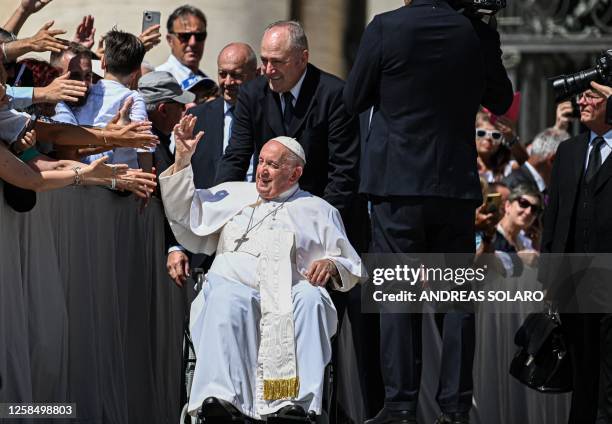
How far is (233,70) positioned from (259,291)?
7.84 feet

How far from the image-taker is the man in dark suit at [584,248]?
32.2ft

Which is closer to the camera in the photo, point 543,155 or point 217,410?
point 217,410

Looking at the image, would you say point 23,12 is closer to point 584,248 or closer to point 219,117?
point 219,117

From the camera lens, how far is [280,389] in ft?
28.2

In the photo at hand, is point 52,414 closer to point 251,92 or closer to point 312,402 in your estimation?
point 312,402

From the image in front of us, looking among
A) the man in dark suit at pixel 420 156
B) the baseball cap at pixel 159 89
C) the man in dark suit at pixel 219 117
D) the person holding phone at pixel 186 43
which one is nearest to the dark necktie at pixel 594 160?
the man in dark suit at pixel 420 156

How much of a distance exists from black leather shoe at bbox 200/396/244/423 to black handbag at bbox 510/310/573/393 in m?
2.17

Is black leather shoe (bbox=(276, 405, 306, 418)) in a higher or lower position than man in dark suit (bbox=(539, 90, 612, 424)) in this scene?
lower

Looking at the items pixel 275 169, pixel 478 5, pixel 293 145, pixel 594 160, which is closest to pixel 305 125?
pixel 293 145

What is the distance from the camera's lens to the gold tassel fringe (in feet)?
28.2

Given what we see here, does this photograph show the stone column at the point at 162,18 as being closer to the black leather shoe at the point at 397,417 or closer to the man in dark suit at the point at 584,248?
the man in dark suit at the point at 584,248

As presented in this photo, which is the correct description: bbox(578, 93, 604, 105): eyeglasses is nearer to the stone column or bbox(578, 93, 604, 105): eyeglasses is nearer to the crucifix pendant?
the crucifix pendant

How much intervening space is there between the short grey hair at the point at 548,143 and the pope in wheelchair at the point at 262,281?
418 cm

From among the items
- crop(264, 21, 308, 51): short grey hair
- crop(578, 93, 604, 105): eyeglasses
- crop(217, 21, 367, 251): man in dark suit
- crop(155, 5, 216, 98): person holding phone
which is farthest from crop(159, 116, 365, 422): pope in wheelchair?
crop(155, 5, 216, 98): person holding phone
